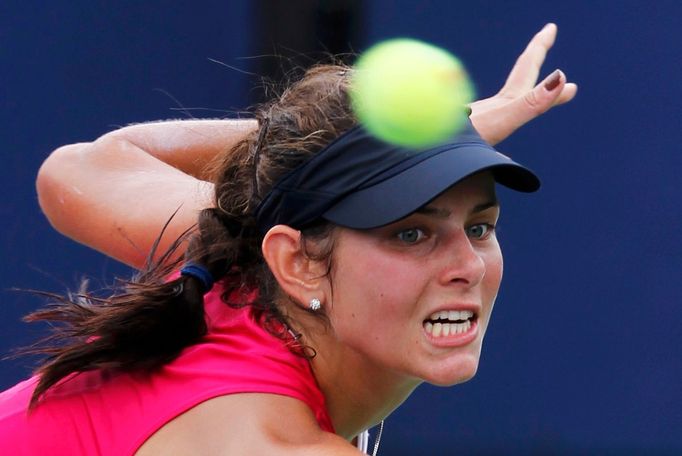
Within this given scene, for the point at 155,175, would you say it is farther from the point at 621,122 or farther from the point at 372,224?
the point at 621,122

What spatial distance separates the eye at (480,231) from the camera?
1.61 metres

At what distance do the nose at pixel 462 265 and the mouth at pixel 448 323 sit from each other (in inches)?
1.6

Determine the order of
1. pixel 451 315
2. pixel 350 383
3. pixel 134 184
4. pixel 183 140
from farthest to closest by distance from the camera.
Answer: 1. pixel 183 140
2. pixel 134 184
3. pixel 350 383
4. pixel 451 315

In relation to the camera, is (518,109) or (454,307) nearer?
(454,307)

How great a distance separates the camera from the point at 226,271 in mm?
1737

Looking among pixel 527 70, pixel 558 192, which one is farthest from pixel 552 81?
pixel 558 192

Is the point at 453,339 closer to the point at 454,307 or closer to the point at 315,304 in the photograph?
the point at 454,307

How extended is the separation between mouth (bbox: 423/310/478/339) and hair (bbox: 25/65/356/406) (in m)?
0.15

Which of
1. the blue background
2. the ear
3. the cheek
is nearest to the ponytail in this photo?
the ear

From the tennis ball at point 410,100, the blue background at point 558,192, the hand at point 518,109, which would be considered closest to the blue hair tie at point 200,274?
the tennis ball at point 410,100

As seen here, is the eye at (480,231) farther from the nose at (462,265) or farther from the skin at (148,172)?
the skin at (148,172)

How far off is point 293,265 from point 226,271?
0.15 m

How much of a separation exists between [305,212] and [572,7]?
161cm

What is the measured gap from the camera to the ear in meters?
1.61
